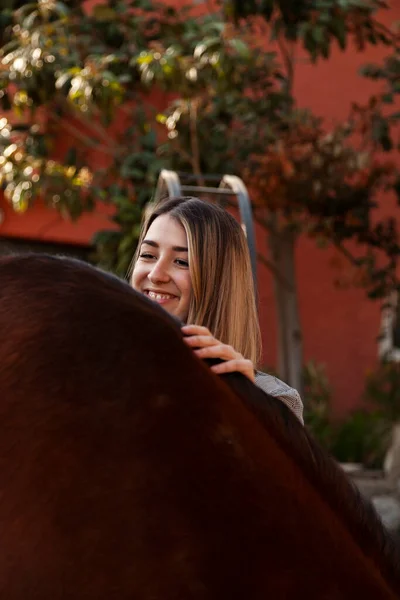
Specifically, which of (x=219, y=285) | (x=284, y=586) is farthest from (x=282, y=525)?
(x=219, y=285)

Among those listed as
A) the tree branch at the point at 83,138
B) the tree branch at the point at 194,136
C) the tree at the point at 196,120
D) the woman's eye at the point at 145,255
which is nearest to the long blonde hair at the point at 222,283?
the woman's eye at the point at 145,255

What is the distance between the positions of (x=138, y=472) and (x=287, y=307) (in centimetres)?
606

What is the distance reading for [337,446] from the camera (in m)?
7.02

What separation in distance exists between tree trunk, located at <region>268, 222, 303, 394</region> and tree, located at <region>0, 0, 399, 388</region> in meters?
Answer: 0.01

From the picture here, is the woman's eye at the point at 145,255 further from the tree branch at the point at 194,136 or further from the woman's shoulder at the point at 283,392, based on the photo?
the tree branch at the point at 194,136

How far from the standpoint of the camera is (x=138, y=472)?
87cm

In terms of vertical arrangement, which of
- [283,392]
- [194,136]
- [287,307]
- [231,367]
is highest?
[194,136]

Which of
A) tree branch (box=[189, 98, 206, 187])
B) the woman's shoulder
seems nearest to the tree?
tree branch (box=[189, 98, 206, 187])

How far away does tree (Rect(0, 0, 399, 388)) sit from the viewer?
5723 millimetres

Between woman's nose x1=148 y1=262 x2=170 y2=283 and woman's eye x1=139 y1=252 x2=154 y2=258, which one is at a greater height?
woman's eye x1=139 y1=252 x2=154 y2=258

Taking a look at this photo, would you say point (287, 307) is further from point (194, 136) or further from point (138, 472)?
point (138, 472)

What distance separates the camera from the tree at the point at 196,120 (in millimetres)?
5723

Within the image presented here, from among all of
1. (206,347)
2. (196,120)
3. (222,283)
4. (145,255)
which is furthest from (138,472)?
(196,120)

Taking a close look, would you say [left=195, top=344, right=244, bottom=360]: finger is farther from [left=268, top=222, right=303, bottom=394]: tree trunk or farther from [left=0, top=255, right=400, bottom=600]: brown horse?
[left=268, top=222, right=303, bottom=394]: tree trunk
